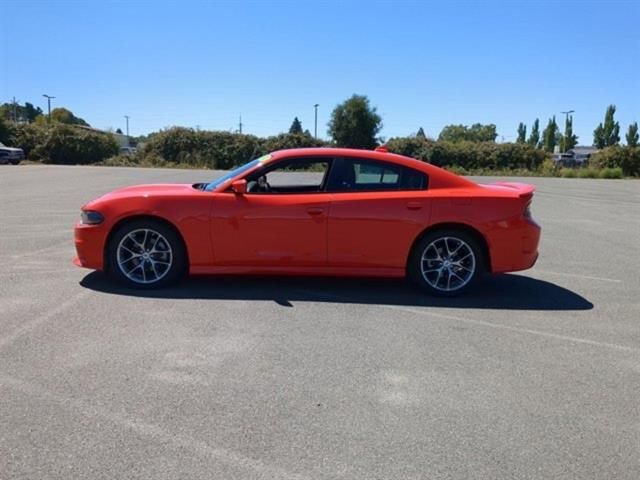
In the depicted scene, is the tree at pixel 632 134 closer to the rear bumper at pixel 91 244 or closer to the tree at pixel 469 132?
the tree at pixel 469 132

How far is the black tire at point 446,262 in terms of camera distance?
607 centimetres

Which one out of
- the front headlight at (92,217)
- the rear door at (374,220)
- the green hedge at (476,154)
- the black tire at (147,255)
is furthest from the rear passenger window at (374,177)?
the green hedge at (476,154)

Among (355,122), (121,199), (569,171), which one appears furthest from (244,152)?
(121,199)

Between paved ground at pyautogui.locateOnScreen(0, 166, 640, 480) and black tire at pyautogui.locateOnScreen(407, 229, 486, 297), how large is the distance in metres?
0.27

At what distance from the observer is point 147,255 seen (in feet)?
19.7

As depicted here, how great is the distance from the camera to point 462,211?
5992 millimetres

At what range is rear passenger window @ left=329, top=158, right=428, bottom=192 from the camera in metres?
6.12

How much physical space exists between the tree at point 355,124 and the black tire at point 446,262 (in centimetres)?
5160

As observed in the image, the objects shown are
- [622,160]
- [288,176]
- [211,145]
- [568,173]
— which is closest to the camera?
[288,176]

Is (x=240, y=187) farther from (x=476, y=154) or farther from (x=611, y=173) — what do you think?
(x=476, y=154)

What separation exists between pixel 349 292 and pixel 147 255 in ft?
6.91

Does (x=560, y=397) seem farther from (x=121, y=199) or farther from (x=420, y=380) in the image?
(x=121, y=199)

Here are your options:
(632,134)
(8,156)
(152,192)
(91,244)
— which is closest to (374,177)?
(152,192)

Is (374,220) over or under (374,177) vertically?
under
